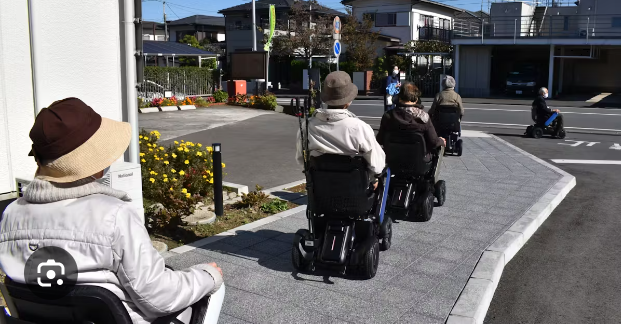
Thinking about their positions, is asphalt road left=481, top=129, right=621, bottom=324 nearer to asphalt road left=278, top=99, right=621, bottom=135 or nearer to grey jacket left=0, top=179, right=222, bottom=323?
grey jacket left=0, top=179, right=222, bottom=323

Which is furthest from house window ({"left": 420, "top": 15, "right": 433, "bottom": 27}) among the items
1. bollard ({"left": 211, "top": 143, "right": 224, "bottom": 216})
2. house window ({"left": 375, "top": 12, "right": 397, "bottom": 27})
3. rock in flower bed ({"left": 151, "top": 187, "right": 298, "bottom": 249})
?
bollard ({"left": 211, "top": 143, "right": 224, "bottom": 216})

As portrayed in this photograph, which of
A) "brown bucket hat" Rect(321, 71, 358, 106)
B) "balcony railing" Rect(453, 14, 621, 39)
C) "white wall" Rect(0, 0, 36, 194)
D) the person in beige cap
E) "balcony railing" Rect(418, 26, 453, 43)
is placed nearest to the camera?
the person in beige cap

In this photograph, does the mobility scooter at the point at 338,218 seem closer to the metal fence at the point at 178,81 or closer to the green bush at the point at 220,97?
the green bush at the point at 220,97

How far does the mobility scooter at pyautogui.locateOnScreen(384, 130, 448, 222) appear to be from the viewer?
691 centimetres

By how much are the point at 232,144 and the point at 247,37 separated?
37.9 m

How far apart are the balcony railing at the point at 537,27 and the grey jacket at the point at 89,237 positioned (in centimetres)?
3521

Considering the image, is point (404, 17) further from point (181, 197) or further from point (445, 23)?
point (181, 197)

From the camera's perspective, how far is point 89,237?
2.38m

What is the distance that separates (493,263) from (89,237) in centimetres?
411

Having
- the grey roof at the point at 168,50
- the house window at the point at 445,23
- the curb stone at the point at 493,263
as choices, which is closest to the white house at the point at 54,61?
the curb stone at the point at 493,263

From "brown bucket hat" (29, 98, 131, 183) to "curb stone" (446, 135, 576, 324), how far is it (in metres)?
2.83

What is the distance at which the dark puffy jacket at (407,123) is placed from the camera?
22.4 feet

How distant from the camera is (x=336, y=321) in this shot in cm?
425

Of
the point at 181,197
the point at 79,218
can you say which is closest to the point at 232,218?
the point at 181,197
